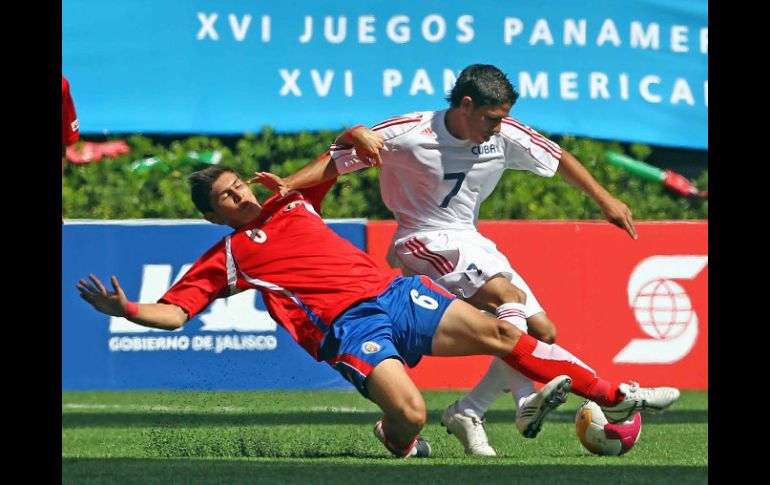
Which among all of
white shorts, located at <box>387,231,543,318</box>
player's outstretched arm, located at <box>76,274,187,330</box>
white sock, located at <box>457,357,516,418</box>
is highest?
white shorts, located at <box>387,231,543,318</box>

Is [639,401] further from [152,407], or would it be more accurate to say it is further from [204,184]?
[152,407]

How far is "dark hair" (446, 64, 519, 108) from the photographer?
25.1 feet

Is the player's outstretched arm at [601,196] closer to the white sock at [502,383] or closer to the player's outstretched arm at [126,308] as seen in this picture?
the white sock at [502,383]

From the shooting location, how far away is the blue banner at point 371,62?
13.6 m

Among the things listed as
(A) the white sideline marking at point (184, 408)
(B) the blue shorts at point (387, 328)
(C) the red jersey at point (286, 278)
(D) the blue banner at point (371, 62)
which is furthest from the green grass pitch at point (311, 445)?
(D) the blue banner at point (371, 62)

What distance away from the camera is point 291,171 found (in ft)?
44.7

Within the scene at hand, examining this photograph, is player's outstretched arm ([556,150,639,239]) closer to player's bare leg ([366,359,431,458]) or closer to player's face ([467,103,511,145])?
player's face ([467,103,511,145])

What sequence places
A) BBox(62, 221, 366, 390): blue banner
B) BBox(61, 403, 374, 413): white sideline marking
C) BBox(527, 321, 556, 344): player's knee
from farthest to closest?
BBox(62, 221, 366, 390): blue banner
BBox(61, 403, 374, 413): white sideline marking
BBox(527, 321, 556, 344): player's knee

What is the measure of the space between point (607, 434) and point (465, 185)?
1.73 meters

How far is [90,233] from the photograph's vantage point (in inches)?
474

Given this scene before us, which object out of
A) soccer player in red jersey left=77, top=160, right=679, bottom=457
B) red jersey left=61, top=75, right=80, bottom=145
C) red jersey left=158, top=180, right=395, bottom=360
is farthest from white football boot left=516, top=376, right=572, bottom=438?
red jersey left=61, top=75, right=80, bottom=145

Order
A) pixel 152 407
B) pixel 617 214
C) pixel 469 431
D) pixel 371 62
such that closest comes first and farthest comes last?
pixel 469 431 → pixel 617 214 → pixel 152 407 → pixel 371 62

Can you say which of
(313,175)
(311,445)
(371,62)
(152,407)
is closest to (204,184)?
(313,175)
